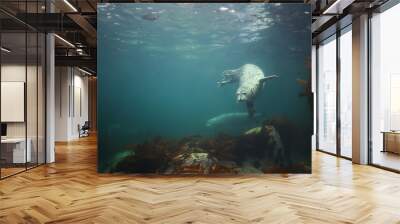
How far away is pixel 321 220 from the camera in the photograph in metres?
3.79

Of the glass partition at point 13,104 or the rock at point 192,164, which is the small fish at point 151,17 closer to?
the glass partition at point 13,104

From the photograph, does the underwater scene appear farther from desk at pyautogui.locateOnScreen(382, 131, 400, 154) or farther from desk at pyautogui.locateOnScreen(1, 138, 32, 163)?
desk at pyautogui.locateOnScreen(382, 131, 400, 154)

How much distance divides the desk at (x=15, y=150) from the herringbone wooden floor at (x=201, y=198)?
15.0 inches

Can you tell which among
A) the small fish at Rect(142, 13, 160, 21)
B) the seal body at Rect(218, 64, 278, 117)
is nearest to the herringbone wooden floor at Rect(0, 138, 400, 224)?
the seal body at Rect(218, 64, 278, 117)

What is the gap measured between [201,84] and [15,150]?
3.63 m

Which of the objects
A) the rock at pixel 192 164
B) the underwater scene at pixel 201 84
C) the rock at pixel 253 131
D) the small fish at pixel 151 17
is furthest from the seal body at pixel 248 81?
the small fish at pixel 151 17

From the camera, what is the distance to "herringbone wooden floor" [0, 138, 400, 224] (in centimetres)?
394

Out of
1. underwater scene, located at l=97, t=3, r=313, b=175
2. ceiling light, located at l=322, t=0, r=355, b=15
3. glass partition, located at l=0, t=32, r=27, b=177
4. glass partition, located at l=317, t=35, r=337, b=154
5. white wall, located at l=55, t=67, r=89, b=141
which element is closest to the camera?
glass partition, located at l=0, t=32, r=27, b=177

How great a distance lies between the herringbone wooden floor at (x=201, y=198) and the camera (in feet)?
12.9

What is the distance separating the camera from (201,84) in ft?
21.9

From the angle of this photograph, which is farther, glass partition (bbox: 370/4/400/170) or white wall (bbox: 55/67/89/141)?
white wall (bbox: 55/67/89/141)

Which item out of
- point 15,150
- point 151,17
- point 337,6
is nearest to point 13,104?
point 15,150

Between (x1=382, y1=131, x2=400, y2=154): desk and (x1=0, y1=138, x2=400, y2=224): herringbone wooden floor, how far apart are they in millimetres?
692

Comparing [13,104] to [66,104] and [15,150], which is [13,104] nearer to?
[15,150]
